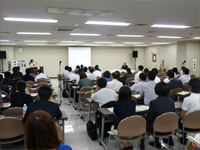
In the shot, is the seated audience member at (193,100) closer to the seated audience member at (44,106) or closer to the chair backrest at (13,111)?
the seated audience member at (44,106)

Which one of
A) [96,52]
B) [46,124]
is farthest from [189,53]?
[46,124]

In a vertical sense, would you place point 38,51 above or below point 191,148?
above

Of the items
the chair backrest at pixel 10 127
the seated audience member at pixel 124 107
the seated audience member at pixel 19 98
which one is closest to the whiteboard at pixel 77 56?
the seated audience member at pixel 19 98

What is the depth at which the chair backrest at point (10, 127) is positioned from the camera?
2.97 m

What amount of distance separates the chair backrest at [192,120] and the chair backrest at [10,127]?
2.80 meters

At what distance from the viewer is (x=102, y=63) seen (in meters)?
19.0

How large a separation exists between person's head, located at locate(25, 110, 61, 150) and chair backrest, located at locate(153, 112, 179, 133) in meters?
2.29

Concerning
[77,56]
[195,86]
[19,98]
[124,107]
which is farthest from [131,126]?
[77,56]

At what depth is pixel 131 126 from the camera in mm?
3031

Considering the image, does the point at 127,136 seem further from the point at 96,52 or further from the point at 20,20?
the point at 96,52

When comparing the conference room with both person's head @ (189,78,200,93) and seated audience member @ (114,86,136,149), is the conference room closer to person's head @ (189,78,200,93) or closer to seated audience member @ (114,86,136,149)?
person's head @ (189,78,200,93)

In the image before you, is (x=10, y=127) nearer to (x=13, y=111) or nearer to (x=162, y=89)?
(x=13, y=111)

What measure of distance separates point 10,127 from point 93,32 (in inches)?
247

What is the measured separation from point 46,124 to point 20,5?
364cm
